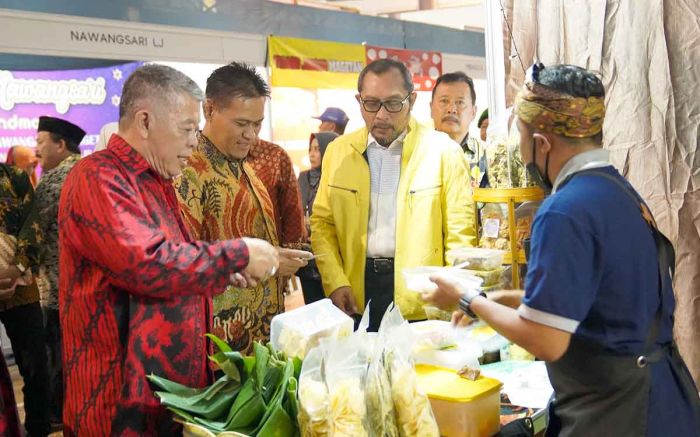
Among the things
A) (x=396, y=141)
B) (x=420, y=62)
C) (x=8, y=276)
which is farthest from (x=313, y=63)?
(x=396, y=141)

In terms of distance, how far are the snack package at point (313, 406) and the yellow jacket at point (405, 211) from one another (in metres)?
1.24

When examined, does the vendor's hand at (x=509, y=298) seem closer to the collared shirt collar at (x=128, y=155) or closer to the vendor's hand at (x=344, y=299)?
the collared shirt collar at (x=128, y=155)

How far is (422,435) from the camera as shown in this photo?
5.65 feet

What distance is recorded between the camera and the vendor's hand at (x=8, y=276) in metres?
3.88

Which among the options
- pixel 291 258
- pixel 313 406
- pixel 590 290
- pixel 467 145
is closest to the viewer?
pixel 590 290

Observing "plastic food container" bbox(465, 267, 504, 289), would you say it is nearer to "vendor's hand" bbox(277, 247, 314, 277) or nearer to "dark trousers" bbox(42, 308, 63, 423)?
"vendor's hand" bbox(277, 247, 314, 277)

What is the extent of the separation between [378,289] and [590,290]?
1546 mm

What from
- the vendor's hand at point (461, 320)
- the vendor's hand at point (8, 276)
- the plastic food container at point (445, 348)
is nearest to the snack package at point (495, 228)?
the plastic food container at point (445, 348)

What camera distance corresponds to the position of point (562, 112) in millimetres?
1696

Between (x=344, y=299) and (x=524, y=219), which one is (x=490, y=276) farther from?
(x=344, y=299)

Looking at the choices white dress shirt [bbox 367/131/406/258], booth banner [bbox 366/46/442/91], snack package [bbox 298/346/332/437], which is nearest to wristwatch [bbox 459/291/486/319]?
snack package [bbox 298/346/332/437]

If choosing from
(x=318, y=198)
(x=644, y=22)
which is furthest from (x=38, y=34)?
(x=644, y=22)

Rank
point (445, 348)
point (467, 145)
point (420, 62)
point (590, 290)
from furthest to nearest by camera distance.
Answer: point (420, 62), point (467, 145), point (445, 348), point (590, 290)

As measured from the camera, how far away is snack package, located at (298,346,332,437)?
5.49ft
